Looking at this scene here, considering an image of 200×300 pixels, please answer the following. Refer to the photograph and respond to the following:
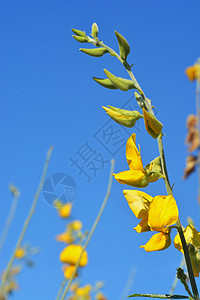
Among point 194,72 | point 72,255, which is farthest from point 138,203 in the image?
point 194,72

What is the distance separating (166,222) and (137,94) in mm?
313

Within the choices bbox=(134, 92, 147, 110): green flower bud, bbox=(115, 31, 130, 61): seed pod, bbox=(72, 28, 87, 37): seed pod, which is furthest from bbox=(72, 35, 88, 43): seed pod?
bbox=(134, 92, 147, 110): green flower bud

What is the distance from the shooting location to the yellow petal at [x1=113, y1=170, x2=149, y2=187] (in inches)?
28.5

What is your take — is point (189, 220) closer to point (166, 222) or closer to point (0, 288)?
point (166, 222)

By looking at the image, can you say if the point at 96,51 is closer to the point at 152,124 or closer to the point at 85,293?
the point at 152,124

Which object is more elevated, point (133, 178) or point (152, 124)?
point (152, 124)

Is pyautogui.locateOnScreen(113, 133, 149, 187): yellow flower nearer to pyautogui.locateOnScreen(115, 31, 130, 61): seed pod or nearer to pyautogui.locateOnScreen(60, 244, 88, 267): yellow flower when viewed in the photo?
pyautogui.locateOnScreen(115, 31, 130, 61): seed pod

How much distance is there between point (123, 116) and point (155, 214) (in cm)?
23

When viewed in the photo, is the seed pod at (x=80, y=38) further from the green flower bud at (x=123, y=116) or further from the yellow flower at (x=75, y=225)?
the yellow flower at (x=75, y=225)

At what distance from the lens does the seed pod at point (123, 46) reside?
853 mm

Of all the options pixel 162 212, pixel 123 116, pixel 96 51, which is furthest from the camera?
pixel 96 51

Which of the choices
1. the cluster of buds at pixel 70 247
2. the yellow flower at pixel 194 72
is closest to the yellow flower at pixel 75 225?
the cluster of buds at pixel 70 247

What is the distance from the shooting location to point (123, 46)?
0.87 meters

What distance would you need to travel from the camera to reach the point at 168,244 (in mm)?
727
